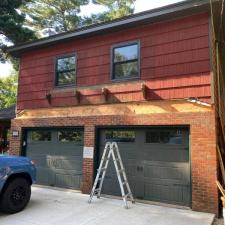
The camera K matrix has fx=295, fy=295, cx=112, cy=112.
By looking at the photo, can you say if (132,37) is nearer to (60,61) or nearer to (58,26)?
(60,61)

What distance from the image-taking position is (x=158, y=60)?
841 cm

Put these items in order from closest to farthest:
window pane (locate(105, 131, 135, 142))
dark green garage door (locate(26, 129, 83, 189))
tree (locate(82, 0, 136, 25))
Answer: window pane (locate(105, 131, 135, 142)) < dark green garage door (locate(26, 129, 83, 189)) < tree (locate(82, 0, 136, 25))

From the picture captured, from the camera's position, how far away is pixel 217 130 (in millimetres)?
7336

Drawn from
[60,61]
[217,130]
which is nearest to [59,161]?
[60,61]

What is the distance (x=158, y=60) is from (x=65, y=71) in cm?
356

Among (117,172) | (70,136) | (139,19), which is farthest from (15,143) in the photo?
(139,19)

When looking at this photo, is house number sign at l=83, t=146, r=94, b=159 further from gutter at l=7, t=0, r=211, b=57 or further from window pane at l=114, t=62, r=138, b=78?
gutter at l=7, t=0, r=211, b=57

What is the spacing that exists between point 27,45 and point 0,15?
19.5 ft

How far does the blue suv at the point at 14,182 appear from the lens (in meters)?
6.60

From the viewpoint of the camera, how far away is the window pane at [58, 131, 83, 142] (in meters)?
9.85

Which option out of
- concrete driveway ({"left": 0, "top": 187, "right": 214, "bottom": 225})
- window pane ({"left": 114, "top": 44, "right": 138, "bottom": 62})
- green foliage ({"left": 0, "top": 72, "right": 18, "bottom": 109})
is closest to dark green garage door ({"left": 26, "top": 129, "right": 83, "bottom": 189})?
concrete driveway ({"left": 0, "top": 187, "right": 214, "bottom": 225})

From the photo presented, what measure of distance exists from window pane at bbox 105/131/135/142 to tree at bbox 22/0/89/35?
708 inches

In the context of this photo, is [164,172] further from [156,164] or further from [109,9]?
[109,9]

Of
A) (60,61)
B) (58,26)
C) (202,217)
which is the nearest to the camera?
(202,217)
